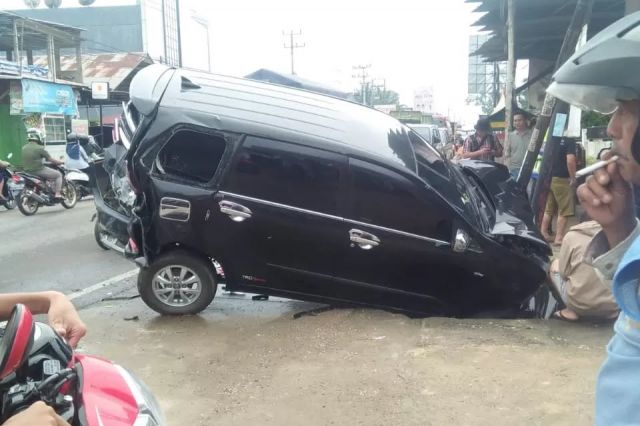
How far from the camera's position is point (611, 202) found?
1272 mm

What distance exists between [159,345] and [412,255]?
7.28ft

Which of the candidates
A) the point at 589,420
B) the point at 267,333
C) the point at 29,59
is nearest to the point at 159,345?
the point at 267,333

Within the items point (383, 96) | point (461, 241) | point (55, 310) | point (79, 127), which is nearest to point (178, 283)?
point (461, 241)

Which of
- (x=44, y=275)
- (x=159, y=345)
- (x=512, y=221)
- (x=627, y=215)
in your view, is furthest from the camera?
(x=44, y=275)

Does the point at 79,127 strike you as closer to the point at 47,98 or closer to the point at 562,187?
the point at 47,98

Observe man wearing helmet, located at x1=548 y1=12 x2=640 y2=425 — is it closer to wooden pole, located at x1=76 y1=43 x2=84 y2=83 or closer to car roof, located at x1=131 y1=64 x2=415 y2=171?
car roof, located at x1=131 y1=64 x2=415 y2=171

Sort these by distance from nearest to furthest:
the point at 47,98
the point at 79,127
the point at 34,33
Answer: the point at 47,98 < the point at 79,127 < the point at 34,33

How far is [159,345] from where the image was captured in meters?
4.75

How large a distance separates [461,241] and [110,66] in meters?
32.0

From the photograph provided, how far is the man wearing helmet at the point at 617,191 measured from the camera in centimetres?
100

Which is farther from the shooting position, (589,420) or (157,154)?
(157,154)

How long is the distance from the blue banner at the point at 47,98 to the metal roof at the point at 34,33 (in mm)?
2096

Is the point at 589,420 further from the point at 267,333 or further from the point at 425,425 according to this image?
the point at 267,333

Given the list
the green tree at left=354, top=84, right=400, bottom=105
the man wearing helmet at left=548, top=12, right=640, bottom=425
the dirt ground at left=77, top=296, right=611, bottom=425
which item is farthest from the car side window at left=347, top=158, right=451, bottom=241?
the green tree at left=354, top=84, right=400, bottom=105
